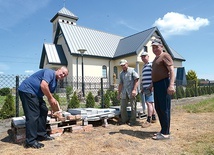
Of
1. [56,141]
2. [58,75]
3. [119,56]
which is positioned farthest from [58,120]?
[119,56]

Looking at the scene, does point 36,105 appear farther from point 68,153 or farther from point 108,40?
point 108,40

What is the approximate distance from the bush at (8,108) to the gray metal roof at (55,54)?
1261cm

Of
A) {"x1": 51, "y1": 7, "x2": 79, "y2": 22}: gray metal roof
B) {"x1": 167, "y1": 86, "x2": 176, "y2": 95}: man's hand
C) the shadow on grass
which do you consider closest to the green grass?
the shadow on grass

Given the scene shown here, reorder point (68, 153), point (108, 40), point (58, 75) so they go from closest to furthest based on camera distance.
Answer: point (68, 153) < point (58, 75) < point (108, 40)

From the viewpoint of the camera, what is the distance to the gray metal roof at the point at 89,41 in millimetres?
19719

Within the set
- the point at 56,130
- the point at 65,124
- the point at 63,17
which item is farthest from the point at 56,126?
the point at 63,17

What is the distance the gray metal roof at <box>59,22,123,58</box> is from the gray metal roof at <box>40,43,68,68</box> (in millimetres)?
1796

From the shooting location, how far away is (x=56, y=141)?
12.0ft

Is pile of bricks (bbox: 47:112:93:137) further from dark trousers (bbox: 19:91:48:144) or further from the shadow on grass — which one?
the shadow on grass

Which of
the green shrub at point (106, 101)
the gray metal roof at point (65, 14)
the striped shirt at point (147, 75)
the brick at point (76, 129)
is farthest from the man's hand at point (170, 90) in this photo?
the gray metal roof at point (65, 14)

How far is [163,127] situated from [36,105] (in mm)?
2374

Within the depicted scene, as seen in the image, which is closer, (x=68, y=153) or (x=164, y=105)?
(x=68, y=153)

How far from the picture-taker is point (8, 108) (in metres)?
6.31

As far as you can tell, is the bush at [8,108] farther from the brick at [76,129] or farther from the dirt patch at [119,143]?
the brick at [76,129]
